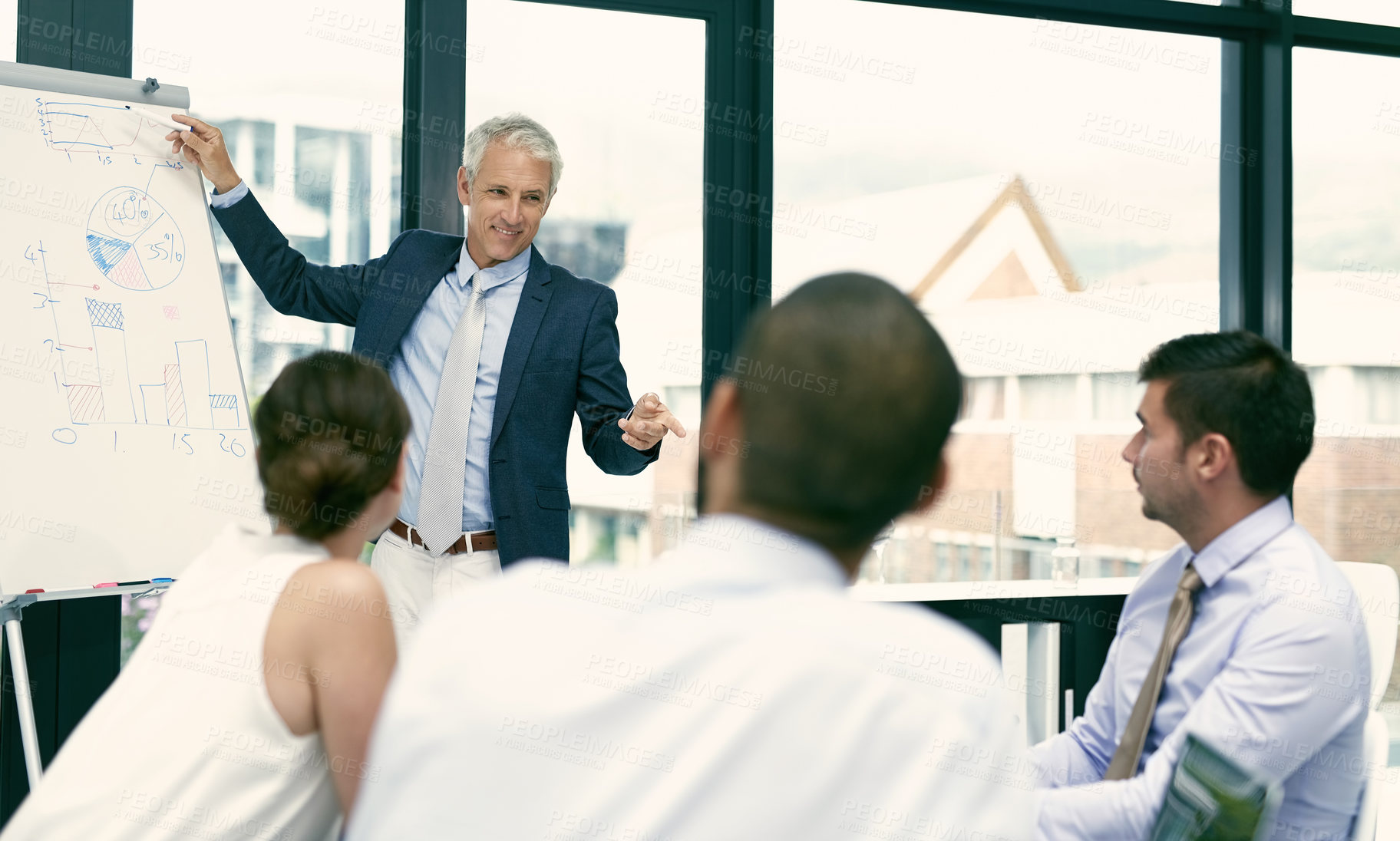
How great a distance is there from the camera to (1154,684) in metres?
1.68

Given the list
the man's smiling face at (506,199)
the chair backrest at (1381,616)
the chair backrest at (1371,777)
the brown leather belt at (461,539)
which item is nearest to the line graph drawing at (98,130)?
the man's smiling face at (506,199)

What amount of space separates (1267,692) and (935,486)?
3.36 ft

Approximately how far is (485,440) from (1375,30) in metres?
3.23

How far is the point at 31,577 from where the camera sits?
212cm

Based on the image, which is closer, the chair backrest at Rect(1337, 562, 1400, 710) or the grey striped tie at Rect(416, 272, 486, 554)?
the chair backrest at Rect(1337, 562, 1400, 710)

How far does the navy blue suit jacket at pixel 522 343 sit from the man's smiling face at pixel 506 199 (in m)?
0.11

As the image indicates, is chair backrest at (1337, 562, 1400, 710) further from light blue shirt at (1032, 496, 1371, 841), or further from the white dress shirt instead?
the white dress shirt

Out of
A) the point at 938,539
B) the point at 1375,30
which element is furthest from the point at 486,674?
the point at 1375,30

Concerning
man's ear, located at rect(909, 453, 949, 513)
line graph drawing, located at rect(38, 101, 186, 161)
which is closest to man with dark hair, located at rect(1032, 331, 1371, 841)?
man's ear, located at rect(909, 453, 949, 513)

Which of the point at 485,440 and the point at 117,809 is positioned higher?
the point at 485,440

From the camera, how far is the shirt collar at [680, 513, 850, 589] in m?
0.67

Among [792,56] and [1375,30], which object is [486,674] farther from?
[1375,30]

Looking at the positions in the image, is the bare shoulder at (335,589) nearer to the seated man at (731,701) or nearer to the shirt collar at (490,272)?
the seated man at (731,701)

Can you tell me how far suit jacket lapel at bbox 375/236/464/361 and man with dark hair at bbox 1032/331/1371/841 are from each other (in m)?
1.52
